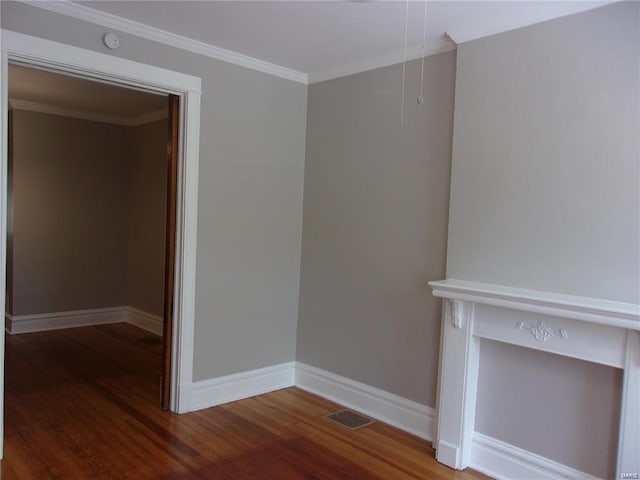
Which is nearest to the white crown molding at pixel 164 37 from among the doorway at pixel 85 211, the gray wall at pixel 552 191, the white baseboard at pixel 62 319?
the gray wall at pixel 552 191

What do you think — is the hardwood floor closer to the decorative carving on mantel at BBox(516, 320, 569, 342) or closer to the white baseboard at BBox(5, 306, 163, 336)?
the decorative carving on mantel at BBox(516, 320, 569, 342)

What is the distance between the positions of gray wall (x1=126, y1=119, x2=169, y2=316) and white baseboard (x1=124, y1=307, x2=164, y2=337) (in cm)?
6

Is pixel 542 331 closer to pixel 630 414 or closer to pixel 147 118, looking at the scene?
pixel 630 414

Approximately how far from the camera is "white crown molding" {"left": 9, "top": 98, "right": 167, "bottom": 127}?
17.7ft

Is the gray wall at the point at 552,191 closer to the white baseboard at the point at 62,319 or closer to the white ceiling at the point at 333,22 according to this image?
the white ceiling at the point at 333,22

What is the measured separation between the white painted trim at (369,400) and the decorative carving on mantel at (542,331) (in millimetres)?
954

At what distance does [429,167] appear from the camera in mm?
3195

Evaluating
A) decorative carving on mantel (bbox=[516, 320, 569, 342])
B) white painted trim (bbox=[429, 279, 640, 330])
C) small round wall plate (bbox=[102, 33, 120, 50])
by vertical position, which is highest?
small round wall plate (bbox=[102, 33, 120, 50])

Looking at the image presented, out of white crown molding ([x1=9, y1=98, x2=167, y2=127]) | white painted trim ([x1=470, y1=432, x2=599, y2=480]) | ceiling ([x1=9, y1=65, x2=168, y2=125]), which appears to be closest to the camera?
white painted trim ([x1=470, y1=432, x2=599, y2=480])

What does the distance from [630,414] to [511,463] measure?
0.73m

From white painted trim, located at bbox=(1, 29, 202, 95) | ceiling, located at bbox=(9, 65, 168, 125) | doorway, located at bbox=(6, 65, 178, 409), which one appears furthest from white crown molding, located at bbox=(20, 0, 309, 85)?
doorway, located at bbox=(6, 65, 178, 409)

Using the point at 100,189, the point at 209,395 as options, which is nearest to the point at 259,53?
the point at 209,395

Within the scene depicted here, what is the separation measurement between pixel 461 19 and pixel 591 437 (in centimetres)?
229

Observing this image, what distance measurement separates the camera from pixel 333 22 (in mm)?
2848
